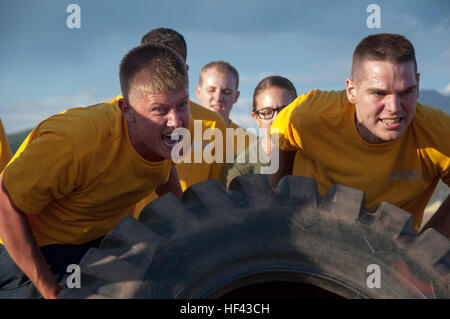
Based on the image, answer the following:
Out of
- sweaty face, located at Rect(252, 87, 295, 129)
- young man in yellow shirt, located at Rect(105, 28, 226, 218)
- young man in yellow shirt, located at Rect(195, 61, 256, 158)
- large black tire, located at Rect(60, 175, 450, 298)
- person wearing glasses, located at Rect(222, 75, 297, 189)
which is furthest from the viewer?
young man in yellow shirt, located at Rect(195, 61, 256, 158)

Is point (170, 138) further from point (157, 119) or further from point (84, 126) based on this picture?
point (84, 126)

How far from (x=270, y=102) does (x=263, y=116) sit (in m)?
0.14

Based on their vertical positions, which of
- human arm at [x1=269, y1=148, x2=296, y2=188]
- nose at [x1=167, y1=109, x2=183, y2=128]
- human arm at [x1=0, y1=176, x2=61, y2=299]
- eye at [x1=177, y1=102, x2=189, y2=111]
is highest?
eye at [x1=177, y1=102, x2=189, y2=111]

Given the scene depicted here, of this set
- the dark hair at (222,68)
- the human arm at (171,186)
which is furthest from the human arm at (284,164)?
the dark hair at (222,68)

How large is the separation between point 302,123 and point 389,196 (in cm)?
68

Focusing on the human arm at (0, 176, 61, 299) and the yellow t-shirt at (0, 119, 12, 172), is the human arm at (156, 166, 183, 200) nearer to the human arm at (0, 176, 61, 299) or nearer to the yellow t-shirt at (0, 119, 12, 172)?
the human arm at (0, 176, 61, 299)

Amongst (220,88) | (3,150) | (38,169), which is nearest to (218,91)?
(220,88)

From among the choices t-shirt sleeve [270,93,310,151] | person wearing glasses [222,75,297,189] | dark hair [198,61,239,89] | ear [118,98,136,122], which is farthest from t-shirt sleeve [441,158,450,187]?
dark hair [198,61,239,89]

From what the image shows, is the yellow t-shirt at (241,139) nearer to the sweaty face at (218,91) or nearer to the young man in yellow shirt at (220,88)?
the young man in yellow shirt at (220,88)

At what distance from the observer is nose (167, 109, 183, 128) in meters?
2.40

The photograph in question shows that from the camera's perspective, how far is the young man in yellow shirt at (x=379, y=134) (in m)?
2.69

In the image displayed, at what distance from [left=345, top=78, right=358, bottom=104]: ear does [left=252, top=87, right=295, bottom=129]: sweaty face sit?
122 cm

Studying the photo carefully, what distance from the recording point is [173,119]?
2.40 m

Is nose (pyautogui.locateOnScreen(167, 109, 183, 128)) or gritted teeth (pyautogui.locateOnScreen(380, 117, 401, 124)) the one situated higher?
nose (pyautogui.locateOnScreen(167, 109, 183, 128))
